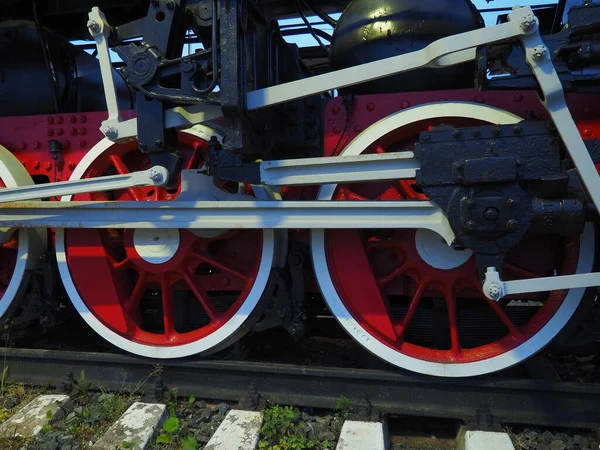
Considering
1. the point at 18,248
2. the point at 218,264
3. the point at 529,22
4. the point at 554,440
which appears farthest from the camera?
the point at 18,248

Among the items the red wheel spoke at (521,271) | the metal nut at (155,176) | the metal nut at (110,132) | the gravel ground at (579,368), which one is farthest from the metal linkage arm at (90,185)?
the gravel ground at (579,368)

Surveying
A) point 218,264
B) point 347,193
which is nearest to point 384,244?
point 347,193

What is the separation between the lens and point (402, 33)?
197cm

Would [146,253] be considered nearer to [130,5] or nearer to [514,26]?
[130,5]

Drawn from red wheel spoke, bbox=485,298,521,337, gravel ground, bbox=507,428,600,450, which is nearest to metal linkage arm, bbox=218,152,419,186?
red wheel spoke, bbox=485,298,521,337

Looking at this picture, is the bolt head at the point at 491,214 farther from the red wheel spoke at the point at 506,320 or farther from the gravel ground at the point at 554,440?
the gravel ground at the point at 554,440

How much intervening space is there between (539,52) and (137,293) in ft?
6.83

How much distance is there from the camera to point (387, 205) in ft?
5.86

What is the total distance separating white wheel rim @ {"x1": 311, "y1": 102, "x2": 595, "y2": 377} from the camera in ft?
5.90

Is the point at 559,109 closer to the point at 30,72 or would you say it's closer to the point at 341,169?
the point at 341,169

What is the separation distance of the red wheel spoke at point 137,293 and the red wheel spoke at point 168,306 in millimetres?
121

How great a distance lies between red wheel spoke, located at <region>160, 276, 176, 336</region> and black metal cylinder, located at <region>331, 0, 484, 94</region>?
1381mm

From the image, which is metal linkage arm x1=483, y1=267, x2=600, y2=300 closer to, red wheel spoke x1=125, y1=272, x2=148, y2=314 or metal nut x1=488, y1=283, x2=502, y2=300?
metal nut x1=488, y1=283, x2=502, y2=300

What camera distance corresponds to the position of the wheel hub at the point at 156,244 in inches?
85.6
